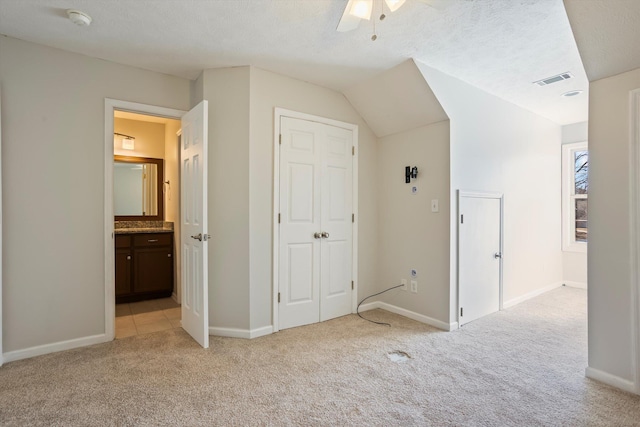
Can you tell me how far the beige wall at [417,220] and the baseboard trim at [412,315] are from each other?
0.04 meters

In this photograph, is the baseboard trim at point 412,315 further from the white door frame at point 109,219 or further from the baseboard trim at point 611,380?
the white door frame at point 109,219

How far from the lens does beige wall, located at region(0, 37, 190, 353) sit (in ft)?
7.80

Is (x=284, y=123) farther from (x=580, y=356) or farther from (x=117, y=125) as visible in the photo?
(x=580, y=356)

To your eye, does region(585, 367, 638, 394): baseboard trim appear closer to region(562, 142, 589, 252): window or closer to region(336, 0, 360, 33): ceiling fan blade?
region(336, 0, 360, 33): ceiling fan blade

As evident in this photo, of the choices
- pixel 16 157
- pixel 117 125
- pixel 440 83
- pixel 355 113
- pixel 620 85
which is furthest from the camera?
pixel 117 125

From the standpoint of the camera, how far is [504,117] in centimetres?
372

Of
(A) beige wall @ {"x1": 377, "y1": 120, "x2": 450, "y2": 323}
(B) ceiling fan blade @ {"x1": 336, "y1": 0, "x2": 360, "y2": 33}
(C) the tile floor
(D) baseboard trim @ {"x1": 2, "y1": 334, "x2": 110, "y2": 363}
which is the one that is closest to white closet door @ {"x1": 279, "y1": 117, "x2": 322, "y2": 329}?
(A) beige wall @ {"x1": 377, "y1": 120, "x2": 450, "y2": 323}

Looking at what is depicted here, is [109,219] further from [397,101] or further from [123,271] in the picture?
[397,101]

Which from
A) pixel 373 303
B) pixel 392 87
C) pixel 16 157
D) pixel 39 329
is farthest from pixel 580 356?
pixel 16 157

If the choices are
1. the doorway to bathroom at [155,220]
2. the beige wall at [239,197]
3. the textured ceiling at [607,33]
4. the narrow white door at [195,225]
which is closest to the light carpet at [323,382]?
the narrow white door at [195,225]

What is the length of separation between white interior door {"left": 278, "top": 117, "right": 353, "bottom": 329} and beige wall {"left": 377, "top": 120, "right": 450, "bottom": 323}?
493 mm

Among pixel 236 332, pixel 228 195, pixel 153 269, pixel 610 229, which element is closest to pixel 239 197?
pixel 228 195

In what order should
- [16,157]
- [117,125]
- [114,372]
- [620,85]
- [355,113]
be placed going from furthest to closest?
[117,125], [355,113], [16,157], [114,372], [620,85]

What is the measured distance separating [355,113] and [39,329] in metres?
3.58
